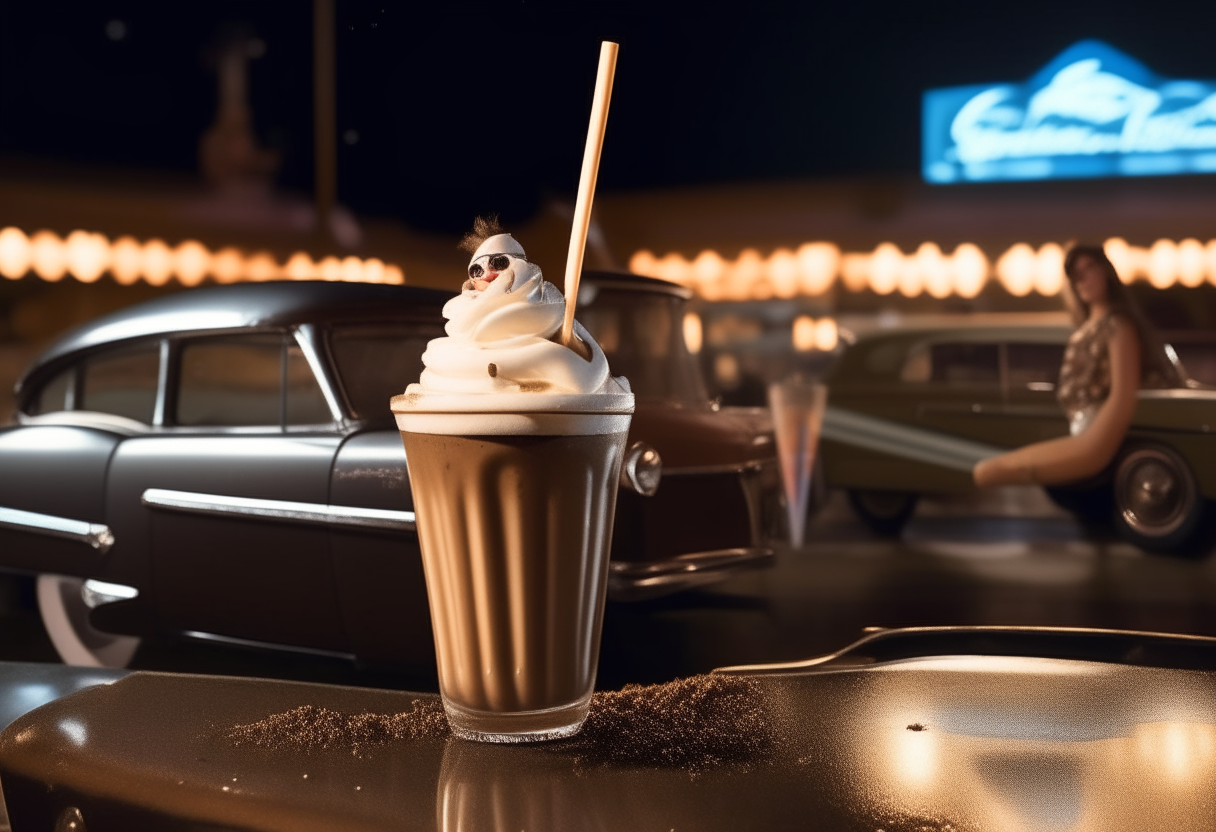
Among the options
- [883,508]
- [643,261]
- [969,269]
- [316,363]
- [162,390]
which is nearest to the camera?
[316,363]

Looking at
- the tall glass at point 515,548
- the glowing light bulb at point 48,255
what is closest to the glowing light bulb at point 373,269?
the glowing light bulb at point 48,255

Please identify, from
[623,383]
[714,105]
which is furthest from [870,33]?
[623,383]

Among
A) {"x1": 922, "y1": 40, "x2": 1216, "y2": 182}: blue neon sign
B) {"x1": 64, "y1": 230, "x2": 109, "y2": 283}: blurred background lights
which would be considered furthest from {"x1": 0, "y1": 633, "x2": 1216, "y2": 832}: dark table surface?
{"x1": 64, "y1": 230, "x2": 109, "y2": 283}: blurred background lights

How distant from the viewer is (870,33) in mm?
3352

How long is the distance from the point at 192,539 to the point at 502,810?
1.52m

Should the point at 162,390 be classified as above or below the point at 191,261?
below

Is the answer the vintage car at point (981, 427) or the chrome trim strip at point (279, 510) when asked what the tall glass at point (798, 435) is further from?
the chrome trim strip at point (279, 510)

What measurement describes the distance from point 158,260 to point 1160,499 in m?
4.05

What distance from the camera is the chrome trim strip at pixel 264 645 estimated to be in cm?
212

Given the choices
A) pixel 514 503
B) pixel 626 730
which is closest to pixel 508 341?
pixel 514 503

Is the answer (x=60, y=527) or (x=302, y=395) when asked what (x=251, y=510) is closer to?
(x=302, y=395)

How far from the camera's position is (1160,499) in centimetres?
464

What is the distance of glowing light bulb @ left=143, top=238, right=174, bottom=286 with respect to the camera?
153 inches

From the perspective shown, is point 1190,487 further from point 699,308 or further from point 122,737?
point 122,737
